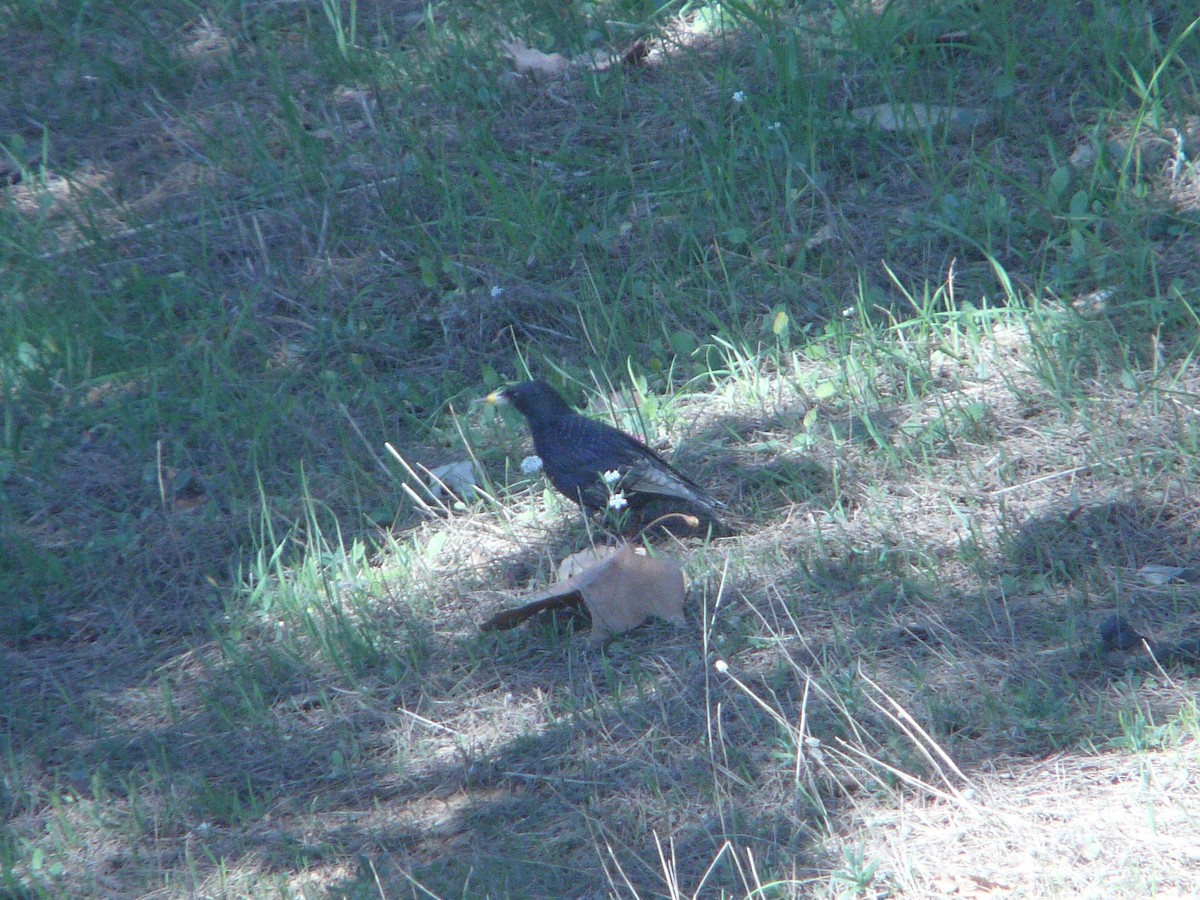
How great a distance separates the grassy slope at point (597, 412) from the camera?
3.20m

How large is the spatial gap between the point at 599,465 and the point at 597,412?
764 millimetres

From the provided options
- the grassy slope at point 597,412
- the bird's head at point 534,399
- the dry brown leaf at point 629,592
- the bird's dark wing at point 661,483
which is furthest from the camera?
the bird's head at point 534,399

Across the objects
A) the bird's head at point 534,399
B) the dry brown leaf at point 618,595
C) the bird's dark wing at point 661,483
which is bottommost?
the dry brown leaf at point 618,595

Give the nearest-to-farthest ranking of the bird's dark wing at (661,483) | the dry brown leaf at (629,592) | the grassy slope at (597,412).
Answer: the grassy slope at (597,412) < the dry brown leaf at (629,592) < the bird's dark wing at (661,483)

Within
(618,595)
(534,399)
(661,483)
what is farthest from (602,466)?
(618,595)

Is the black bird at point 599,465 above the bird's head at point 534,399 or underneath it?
underneath

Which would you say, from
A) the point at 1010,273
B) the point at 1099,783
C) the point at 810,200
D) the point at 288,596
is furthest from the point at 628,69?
the point at 1099,783

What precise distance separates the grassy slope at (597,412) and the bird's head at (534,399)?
29cm

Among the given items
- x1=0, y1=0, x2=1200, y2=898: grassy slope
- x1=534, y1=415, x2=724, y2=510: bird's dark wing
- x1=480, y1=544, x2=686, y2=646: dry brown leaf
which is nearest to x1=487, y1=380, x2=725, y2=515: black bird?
x1=534, y1=415, x2=724, y2=510: bird's dark wing

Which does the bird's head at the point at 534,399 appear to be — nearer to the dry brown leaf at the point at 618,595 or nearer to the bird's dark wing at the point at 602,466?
the bird's dark wing at the point at 602,466

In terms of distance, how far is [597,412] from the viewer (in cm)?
505

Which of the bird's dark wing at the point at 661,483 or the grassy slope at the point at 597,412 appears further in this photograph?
the bird's dark wing at the point at 661,483

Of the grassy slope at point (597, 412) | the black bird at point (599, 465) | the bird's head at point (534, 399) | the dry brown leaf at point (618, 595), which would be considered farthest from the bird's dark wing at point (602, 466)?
the dry brown leaf at point (618, 595)

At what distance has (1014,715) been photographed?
3205mm
